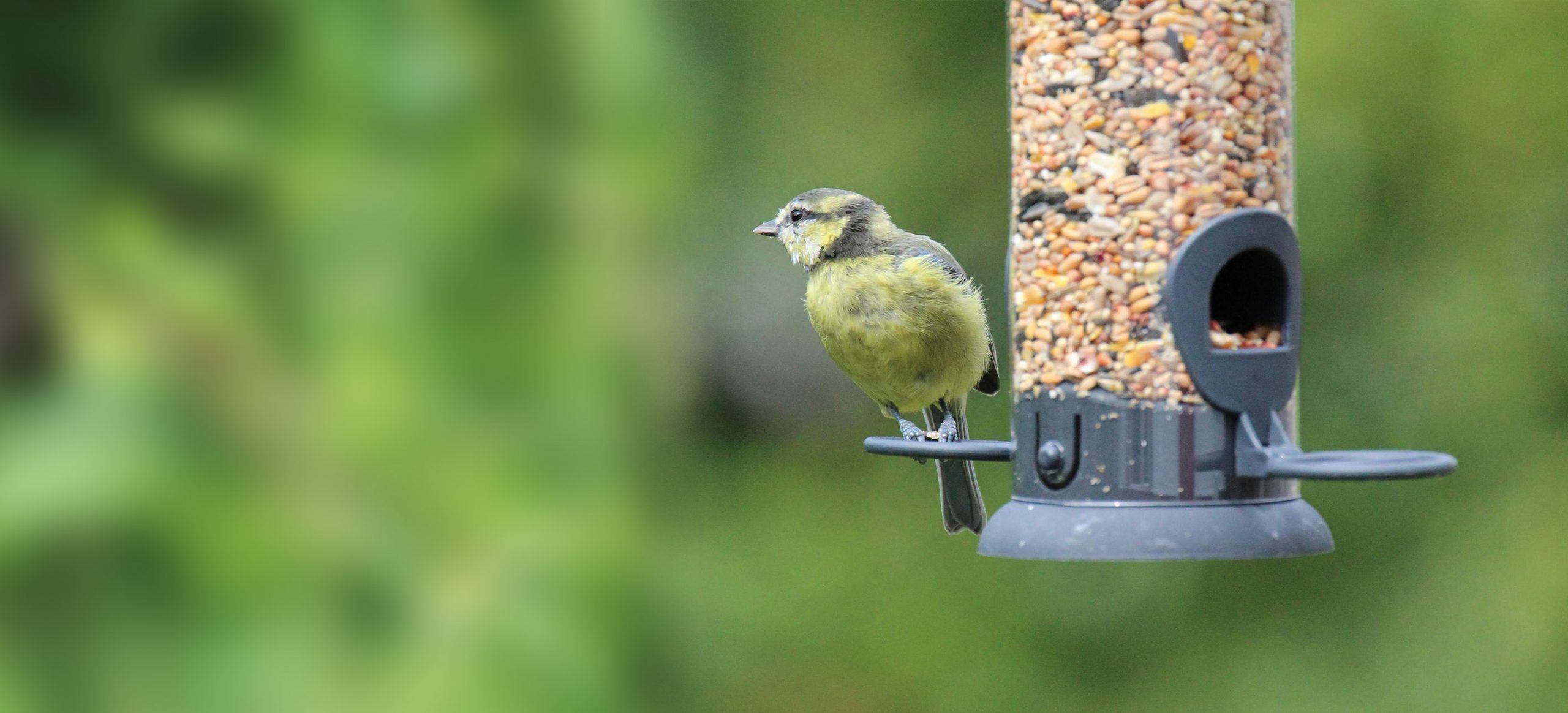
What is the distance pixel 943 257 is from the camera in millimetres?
4621

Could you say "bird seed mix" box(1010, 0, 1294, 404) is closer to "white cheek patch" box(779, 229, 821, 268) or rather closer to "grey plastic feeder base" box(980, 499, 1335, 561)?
"grey plastic feeder base" box(980, 499, 1335, 561)

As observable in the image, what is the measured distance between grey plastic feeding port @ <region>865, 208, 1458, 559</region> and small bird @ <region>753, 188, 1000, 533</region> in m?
0.78

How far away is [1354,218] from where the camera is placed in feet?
18.1

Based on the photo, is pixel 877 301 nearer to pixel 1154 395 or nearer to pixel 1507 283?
pixel 1154 395

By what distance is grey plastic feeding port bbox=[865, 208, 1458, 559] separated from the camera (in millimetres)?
3430

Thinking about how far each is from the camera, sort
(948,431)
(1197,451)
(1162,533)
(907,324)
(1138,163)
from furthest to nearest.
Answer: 1. (948,431)
2. (907,324)
3. (1138,163)
4. (1197,451)
5. (1162,533)

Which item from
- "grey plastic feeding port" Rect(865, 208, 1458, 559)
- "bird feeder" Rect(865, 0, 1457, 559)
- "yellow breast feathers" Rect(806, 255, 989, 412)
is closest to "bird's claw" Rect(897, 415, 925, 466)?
"yellow breast feathers" Rect(806, 255, 989, 412)

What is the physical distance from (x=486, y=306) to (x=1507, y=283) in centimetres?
323

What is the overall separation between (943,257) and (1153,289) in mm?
1045

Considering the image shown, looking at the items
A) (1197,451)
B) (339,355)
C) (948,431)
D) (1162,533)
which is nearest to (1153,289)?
(1197,451)

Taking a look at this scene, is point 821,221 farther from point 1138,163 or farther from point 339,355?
point 339,355

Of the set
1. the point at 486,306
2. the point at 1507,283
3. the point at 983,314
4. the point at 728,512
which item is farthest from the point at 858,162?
the point at 486,306

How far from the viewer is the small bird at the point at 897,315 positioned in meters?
4.50

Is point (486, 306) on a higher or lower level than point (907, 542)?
higher
